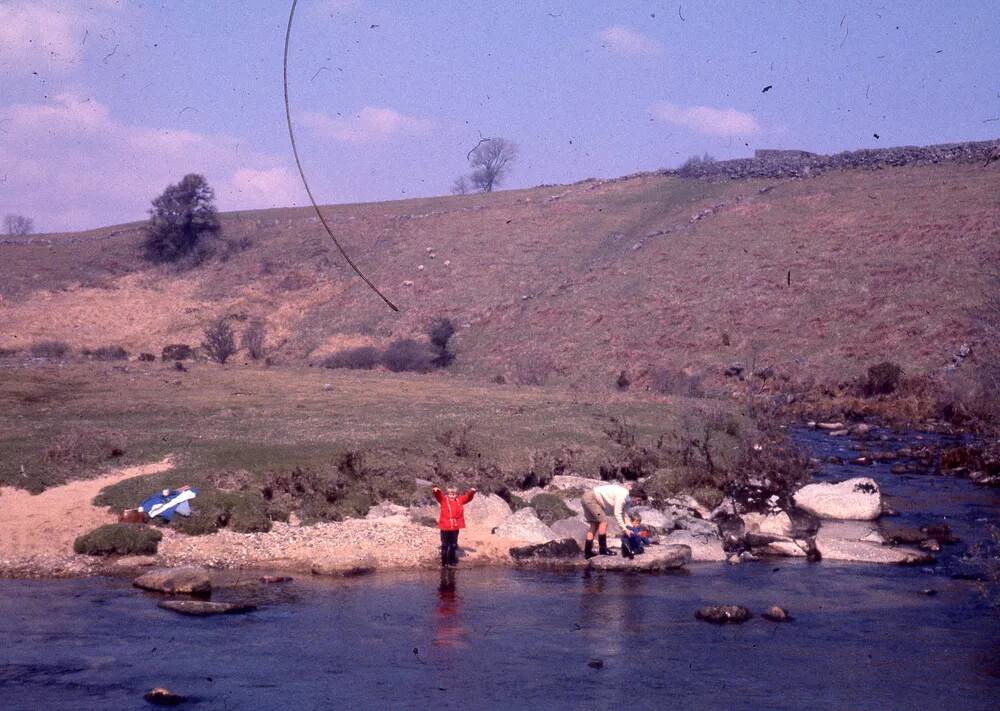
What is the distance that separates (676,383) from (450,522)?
26.4 metres

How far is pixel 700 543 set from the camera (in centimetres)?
1855

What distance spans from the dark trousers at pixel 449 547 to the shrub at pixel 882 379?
26252mm

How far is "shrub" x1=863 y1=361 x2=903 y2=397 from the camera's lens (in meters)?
38.7

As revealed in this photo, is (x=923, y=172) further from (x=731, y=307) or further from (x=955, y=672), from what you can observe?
(x=955, y=672)

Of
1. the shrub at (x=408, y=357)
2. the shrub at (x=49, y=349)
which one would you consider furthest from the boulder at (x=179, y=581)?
the shrub at (x=49, y=349)

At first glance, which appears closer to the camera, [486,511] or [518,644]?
[518,644]

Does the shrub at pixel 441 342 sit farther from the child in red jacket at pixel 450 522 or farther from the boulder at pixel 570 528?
the child in red jacket at pixel 450 522

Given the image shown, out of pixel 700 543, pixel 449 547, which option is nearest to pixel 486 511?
pixel 449 547

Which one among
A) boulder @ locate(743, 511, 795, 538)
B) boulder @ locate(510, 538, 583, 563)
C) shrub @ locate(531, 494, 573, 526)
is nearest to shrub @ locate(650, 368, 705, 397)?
boulder @ locate(743, 511, 795, 538)

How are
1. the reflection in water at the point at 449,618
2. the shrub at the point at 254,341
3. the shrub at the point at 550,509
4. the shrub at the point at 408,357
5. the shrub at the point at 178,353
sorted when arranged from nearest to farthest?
the reflection in water at the point at 449,618 < the shrub at the point at 550,509 < the shrub at the point at 408,357 < the shrub at the point at 178,353 < the shrub at the point at 254,341

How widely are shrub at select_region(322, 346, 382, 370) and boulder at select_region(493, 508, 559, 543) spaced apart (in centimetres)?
2893

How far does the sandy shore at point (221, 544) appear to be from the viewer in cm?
1600

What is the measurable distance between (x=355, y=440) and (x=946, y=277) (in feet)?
111

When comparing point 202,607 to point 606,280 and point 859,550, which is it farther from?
point 606,280
